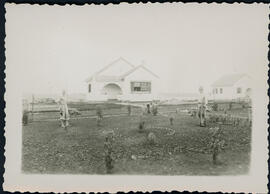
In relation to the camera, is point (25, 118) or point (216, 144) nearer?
point (216, 144)

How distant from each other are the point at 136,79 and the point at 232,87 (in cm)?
243

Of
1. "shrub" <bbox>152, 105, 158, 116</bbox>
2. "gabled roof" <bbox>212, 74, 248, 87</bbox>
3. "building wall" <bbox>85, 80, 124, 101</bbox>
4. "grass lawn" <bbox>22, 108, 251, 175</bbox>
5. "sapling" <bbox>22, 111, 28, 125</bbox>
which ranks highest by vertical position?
"gabled roof" <bbox>212, 74, 248, 87</bbox>

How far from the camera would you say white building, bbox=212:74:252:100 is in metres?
9.20

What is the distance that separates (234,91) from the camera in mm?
9547

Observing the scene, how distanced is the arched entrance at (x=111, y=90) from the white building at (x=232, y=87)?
8.24 feet

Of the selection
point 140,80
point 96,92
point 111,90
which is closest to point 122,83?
point 111,90

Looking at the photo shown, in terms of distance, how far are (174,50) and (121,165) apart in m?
3.17

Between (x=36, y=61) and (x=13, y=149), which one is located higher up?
(x=36, y=61)

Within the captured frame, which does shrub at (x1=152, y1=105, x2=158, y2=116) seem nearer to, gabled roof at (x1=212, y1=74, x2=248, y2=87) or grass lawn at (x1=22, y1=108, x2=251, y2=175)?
grass lawn at (x1=22, y1=108, x2=251, y2=175)

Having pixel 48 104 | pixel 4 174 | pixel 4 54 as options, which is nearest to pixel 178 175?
pixel 48 104

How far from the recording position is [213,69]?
943 centimetres

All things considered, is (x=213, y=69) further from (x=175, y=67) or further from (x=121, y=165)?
(x=121, y=165)

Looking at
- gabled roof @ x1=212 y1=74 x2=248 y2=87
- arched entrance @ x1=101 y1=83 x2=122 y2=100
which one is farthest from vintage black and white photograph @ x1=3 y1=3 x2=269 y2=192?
arched entrance @ x1=101 y1=83 x2=122 y2=100

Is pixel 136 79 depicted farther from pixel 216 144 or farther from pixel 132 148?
pixel 216 144
